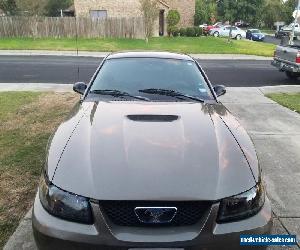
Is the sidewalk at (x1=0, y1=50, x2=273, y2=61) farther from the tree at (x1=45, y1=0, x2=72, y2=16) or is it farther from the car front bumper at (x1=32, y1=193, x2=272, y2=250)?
the tree at (x1=45, y1=0, x2=72, y2=16)

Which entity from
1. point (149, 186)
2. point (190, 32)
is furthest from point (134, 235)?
point (190, 32)

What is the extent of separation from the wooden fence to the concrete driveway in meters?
20.1

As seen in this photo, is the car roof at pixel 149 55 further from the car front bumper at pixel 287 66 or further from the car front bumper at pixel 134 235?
the car front bumper at pixel 287 66

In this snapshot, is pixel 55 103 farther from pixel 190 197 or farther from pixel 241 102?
pixel 190 197

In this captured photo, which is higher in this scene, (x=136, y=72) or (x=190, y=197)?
(x=136, y=72)

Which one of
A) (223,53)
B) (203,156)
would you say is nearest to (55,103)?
(203,156)

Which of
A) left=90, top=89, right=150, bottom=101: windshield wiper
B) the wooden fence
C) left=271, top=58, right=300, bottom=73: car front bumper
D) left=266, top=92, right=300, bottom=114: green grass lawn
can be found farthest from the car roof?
the wooden fence

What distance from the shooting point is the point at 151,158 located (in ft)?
9.66

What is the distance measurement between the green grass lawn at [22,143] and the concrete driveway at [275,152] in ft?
1.15

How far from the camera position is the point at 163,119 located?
3623 mm

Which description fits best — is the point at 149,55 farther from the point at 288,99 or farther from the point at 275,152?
the point at 288,99

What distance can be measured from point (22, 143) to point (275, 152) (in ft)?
13.2

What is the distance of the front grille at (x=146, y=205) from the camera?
2617mm

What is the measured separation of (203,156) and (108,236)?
0.94m
